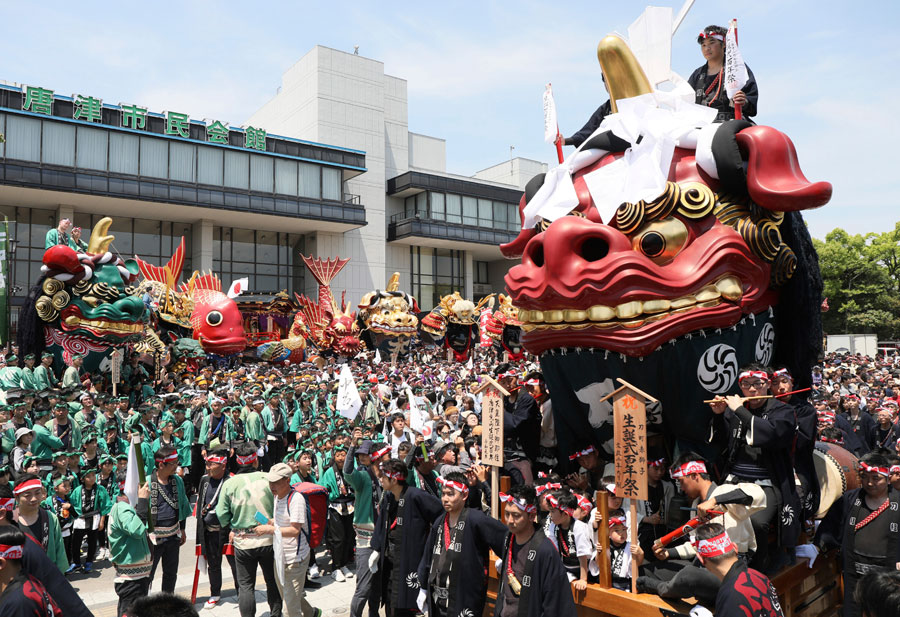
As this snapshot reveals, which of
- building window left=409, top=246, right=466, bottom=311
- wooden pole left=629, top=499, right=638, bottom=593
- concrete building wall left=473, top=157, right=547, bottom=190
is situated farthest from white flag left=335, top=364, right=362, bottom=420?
concrete building wall left=473, top=157, right=547, bottom=190

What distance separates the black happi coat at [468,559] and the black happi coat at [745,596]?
5.60ft

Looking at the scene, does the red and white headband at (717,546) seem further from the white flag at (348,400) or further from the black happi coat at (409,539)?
the white flag at (348,400)

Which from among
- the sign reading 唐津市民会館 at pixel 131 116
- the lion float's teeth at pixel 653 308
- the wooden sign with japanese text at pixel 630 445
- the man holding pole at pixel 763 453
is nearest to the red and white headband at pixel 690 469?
the wooden sign with japanese text at pixel 630 445

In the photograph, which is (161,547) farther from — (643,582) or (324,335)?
(324,335)

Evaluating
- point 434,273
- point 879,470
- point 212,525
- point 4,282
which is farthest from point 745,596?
point 434,273

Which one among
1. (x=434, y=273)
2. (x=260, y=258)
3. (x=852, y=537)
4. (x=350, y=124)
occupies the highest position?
(x=350, y=124)

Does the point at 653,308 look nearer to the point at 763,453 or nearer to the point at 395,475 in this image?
the point at 763,453

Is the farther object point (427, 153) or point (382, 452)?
point (427, 153)

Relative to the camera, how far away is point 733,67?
4.75m

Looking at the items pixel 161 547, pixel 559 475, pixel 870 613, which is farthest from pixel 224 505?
pixel 870 613

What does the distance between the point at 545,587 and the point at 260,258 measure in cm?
3575

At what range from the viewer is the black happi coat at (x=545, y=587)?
11.9ft

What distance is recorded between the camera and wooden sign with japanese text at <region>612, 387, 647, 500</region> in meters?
4.16

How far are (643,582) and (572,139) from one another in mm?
3712
